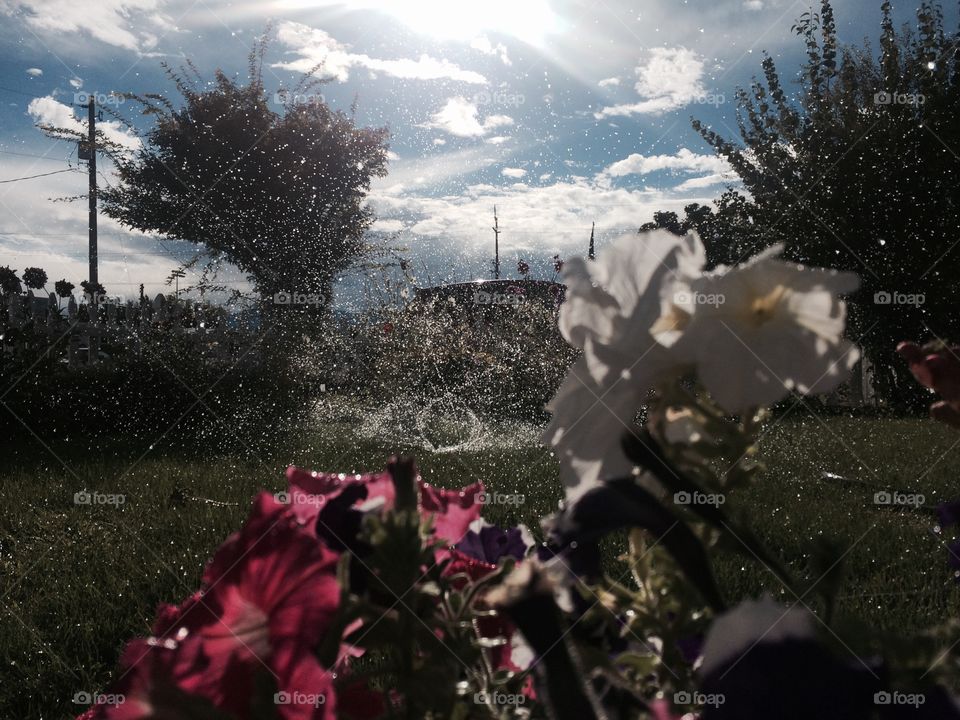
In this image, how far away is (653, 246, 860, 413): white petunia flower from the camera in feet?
1.22

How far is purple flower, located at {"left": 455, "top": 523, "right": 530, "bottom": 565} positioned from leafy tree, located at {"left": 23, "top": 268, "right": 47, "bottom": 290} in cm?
1764

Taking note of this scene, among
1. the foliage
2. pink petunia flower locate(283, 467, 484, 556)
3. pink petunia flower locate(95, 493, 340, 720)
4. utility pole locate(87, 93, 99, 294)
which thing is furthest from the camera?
utility pole locate(87, 93, 99, 294)

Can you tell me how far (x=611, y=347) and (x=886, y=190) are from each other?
385 inches

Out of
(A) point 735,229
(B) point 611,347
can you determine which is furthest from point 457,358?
(B) point 611,347

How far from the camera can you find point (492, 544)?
0.65 meters

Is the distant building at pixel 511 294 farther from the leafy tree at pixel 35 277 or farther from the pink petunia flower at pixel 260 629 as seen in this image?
the pink petunia flower at pixel 260 629

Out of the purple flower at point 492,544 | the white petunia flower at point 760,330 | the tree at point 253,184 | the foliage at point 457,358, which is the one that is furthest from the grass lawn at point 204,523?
the tree at point 253,184

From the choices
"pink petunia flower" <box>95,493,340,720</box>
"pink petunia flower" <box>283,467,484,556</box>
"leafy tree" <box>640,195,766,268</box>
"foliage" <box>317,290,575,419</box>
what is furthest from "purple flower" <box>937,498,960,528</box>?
"leafy tree" <box>640,195,766,268</box>

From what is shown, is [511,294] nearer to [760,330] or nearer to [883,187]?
[883,187]

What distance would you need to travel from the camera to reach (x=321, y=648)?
36 cm

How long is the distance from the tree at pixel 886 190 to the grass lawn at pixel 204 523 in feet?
11.3

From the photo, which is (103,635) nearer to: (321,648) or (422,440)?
(321,648)

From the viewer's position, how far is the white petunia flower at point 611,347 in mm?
387

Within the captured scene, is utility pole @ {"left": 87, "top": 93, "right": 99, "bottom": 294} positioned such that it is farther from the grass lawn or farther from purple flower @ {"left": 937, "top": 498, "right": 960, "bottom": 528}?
purple flower @ {"left": 937, "top": 498, "right": 960, "bottom": 528}
